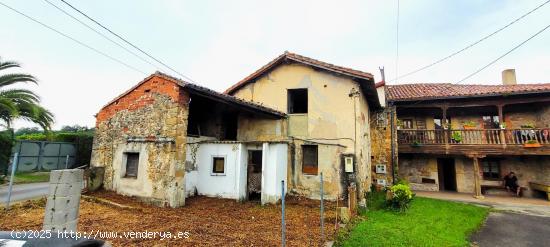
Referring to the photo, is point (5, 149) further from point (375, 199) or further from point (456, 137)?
point (456, 137)

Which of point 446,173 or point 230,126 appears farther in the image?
point 446,173

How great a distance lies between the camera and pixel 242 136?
12367 mm

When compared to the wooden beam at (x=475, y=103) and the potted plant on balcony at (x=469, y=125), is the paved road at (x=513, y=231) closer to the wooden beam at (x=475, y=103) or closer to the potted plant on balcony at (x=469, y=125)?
the potted plant on balcony at (x=469, y=125)

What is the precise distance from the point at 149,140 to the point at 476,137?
16.3m

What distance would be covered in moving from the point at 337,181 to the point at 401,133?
7183 millimetres

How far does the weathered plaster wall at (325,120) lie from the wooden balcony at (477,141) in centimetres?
537

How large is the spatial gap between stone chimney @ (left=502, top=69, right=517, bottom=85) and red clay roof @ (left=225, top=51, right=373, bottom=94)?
47.6ft

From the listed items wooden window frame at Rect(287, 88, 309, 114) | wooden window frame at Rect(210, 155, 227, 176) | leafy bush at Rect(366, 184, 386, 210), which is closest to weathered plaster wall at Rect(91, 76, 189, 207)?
wooden window frame at Rect(210, 155, 227, 176)

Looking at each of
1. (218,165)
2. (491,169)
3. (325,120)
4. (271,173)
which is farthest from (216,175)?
(491,169)

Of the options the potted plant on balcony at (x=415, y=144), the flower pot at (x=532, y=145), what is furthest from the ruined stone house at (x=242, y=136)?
the flower pot at (x=532, y=145)

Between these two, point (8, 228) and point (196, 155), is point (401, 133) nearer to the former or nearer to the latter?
point (196, 155)

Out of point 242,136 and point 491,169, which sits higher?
point 242,136

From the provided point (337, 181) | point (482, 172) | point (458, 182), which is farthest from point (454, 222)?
point (482, 172)

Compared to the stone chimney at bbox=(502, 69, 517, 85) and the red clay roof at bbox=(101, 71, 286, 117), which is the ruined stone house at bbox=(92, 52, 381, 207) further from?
the stone chimney at bbox=(502, 69, 517, 85)
